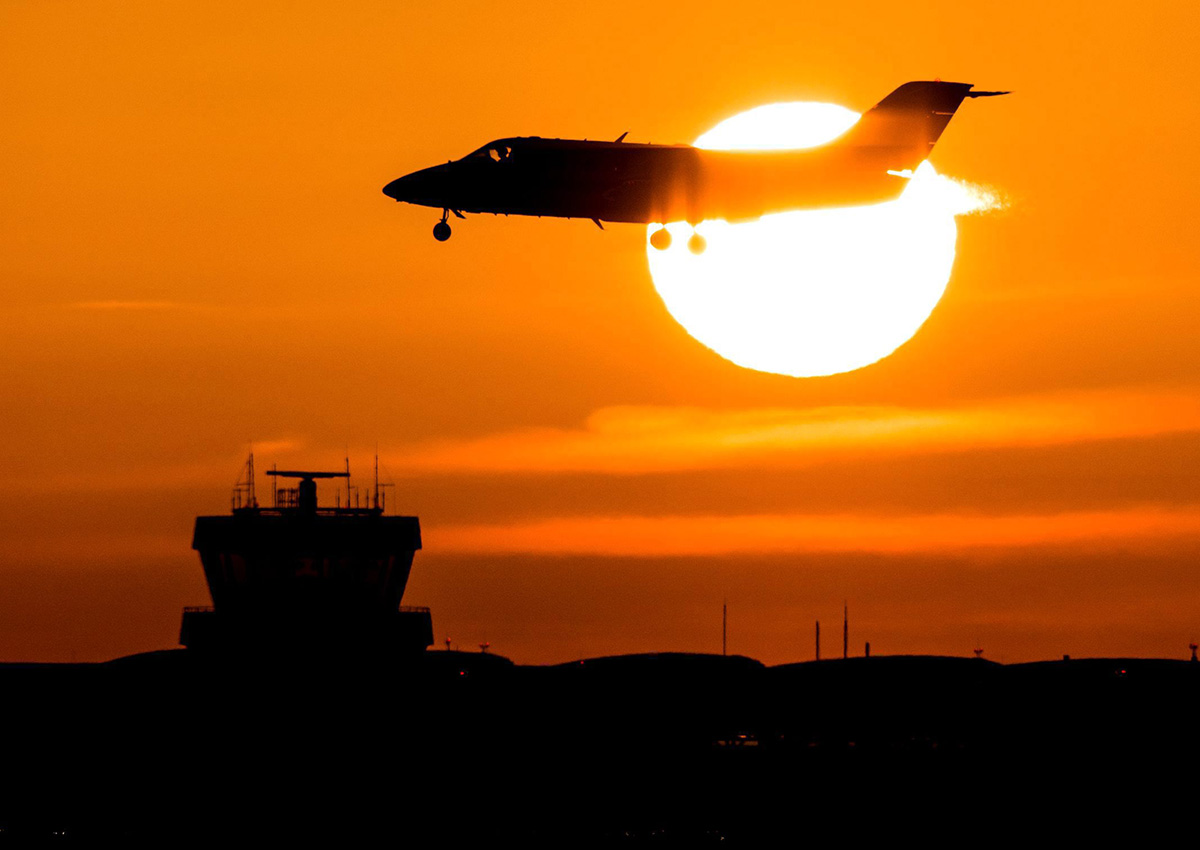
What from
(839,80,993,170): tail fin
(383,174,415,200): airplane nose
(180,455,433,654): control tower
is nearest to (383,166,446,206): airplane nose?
(383,174,415,200): airplane nose

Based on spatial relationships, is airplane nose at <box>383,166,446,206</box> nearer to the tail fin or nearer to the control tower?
the tail fin

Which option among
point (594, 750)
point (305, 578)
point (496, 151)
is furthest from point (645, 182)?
point (594, 750)

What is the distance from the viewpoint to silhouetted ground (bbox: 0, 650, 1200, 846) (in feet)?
417

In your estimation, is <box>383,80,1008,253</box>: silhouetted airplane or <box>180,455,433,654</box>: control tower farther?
<box>180,455,433,654</box>: control tower

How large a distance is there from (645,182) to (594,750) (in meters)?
84.6

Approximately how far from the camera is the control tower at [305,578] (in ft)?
368

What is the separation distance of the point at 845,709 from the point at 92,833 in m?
70.8

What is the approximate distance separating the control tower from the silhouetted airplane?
43188 millimetres

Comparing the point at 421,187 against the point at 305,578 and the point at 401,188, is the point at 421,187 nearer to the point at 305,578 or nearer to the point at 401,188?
the point at 401,188

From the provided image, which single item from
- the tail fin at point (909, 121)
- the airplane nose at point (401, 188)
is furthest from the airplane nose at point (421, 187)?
the tail fin at point (909, 121)

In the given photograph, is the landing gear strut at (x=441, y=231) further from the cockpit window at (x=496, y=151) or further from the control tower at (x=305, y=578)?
the control tower at (x=305, y=578)

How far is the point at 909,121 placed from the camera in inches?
3278

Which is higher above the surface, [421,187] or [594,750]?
[421,187]

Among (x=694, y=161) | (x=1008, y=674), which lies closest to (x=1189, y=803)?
(x=1008, y=674)
